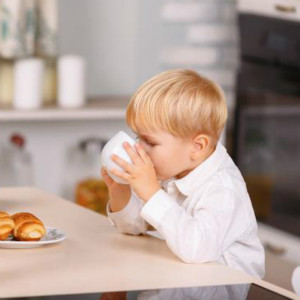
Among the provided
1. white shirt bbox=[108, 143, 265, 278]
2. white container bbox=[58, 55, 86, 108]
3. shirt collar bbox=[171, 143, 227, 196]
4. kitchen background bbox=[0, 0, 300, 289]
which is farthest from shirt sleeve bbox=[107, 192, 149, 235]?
white container bbox=[58, 55, 86, 108]

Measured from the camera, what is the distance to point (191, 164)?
161cm

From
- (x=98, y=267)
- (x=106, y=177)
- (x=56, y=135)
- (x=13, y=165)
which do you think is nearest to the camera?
(x=98, y=267)

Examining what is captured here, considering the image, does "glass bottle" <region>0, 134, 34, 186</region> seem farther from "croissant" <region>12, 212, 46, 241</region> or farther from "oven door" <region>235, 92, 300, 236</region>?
"croissant" <region>12, 212, 46, 241</region>

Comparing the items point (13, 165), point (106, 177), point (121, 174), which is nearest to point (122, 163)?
point (121, 174)

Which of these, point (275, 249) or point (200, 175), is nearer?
point (200, 175)

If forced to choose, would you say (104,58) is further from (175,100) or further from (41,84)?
(175,100)

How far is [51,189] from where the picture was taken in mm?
3289

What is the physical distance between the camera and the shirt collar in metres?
1.58

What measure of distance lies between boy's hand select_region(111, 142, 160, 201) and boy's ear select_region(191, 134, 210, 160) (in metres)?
0.12

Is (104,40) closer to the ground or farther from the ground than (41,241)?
farther from the ground

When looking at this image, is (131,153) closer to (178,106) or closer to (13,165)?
(178,106)

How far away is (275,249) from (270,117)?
434mm

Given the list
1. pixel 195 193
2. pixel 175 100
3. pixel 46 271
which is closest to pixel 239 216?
pixel 195 193

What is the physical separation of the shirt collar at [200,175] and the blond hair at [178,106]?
0.16 feet
